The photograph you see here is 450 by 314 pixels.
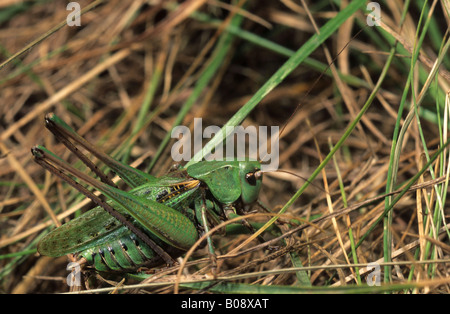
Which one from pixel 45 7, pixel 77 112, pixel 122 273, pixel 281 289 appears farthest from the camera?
pixel 45 7

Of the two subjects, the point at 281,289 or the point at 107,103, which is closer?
the point at 281,289

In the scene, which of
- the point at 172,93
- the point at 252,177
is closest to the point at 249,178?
the point at 252,177

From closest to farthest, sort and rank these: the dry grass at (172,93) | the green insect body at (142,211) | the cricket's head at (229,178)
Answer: the green insect body at (142,211)
the cricket's head at (229,178)
the dry grass at (172,93)

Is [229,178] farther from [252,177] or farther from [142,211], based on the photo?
[142,211]

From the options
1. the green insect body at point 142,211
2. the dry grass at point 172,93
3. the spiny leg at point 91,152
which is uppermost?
the dry grass at point 172,93

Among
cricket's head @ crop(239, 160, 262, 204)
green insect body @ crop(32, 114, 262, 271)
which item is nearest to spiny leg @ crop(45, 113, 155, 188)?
green insect body @ crop(32, 114, 262, 271)

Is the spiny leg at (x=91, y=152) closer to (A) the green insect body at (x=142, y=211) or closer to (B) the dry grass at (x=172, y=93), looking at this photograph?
(A) the green insect body at (x=142, y=211)

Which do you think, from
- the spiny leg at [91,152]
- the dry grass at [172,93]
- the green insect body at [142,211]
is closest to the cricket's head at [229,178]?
the green insect body at [142,211]

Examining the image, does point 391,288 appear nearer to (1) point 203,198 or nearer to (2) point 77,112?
(1) point 203,198
